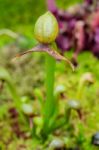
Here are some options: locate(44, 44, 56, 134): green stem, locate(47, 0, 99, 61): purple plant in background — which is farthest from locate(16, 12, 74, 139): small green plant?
locate(47, 0, 99, 61): purple plant in background

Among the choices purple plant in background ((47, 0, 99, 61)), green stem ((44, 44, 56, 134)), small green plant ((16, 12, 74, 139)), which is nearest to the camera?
small green plant ((16, 12, 74, 139))

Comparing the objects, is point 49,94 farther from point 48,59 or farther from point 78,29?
point 78,29

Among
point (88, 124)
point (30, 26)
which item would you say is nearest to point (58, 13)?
point (30, 26)

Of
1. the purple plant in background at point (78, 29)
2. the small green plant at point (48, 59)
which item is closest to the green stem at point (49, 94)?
the small green plant at point (48, 59)

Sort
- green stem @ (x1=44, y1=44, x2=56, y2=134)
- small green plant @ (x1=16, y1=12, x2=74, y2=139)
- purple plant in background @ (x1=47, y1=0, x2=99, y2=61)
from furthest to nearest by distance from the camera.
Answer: purple plant in background @ (x1=47, y1=0, x2=99, y2=61) < green stem @ (x1=44, y1=44, x2=56, y2=134) < small green plant @ (x1=16, y1=12, x2=74, y2=139)

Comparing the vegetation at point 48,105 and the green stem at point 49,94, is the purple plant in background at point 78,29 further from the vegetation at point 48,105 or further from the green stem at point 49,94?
the green stem at point 49,94

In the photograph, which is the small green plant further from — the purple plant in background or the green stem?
the purple plant in background

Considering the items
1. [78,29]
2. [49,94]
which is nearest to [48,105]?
[49,94]
